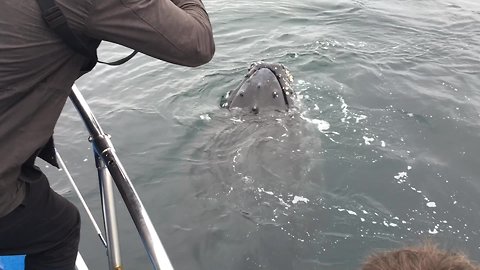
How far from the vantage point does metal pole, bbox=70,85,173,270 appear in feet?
7.69

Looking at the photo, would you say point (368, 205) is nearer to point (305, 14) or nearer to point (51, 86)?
point (51, 86)

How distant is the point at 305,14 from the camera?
43.1 feet

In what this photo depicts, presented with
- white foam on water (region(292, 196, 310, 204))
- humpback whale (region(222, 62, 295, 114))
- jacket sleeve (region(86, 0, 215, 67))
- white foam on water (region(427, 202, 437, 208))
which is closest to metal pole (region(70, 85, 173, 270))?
jacket sleeve (region(86, 0, 215, 67))

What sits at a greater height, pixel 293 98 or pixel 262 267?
pixel 293 98

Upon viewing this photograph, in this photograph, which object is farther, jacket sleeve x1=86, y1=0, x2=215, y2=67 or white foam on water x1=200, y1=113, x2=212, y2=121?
white foam on water x1=200, y1=113, x2=212, y2=121

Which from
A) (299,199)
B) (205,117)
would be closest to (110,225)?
(299,199)

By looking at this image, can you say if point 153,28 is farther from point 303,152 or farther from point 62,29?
point 303,152

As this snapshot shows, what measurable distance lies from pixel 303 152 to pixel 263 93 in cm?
125

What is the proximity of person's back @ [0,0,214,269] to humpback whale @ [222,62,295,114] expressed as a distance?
4711mm

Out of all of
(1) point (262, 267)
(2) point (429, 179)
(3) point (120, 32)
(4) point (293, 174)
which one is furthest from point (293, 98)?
(3) point (120, 32)

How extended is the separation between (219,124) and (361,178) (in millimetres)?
2376

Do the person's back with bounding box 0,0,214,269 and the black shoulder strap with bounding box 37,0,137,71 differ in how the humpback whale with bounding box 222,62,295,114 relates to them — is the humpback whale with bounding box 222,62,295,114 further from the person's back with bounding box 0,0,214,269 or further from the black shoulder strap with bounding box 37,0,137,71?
the black shoulder strap with bounding box 37,0,137,71

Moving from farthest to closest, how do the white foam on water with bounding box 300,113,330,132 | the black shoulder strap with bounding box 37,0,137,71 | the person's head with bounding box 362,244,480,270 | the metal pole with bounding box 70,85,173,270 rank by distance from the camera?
the white foam on water with bounding box 300,113,330,132
the metal pole with bounding box 70,85,173,270
the black shoulder strap with bounding box 37,0,137,71
the person's head with bounding box 362,244,480,270

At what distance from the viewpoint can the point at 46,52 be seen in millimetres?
2045
